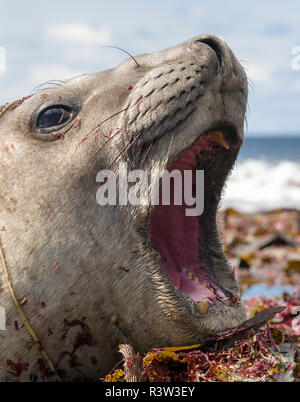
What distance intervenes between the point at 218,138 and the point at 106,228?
0.92 metres

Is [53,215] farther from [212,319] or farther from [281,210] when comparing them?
[281,210]

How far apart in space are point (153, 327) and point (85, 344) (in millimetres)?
385

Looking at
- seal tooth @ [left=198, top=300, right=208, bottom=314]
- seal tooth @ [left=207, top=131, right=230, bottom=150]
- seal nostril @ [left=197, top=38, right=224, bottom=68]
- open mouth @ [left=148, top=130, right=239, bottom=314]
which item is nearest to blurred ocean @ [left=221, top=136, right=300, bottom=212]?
open mouth @ [left=148, top=130, right=239, bottom=314]

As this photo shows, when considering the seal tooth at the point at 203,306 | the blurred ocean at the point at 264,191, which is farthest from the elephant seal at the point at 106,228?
the blurred ocean at the point at 264,191

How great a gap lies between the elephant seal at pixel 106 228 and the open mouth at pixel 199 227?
0.06 feet

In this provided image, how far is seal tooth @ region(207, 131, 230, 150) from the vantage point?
3.40m

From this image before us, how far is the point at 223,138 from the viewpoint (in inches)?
135

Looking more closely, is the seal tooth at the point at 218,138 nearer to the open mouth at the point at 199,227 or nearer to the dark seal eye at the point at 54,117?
the open mouth at the point at 199,227

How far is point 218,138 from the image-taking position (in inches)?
136

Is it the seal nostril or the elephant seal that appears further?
the seal nostril

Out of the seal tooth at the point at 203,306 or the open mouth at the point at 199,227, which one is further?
the open mouth at the point at 199,227

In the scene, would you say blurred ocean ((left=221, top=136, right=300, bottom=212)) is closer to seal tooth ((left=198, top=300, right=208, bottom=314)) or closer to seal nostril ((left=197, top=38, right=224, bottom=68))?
seal nostril ((left=197, top=38, right=224, bottom=68))

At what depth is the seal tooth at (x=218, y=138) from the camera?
3402mm

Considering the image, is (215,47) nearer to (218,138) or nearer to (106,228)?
(218,138)
